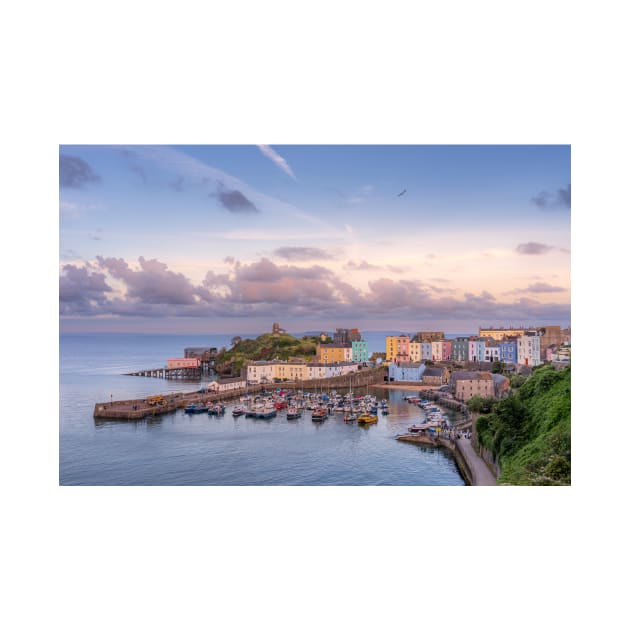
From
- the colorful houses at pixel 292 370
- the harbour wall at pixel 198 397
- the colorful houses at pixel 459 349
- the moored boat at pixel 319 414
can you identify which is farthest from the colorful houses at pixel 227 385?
the colorful houses at pixel 459 349

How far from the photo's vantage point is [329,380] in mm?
8461

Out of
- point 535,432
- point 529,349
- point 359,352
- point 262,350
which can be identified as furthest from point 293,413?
point 535,432

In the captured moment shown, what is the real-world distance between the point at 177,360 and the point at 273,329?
1.81 meters

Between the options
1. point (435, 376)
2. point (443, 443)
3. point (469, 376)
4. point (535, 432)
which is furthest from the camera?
point (435, 376)

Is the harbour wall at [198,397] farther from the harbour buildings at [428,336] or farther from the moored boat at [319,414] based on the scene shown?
the harbour buildings at [428,336]

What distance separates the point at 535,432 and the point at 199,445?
3336 mm

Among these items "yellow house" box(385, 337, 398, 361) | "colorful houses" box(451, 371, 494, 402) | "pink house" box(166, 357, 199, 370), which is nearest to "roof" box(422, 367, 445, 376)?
"colorful houses" box(451, 371, 494, 402)

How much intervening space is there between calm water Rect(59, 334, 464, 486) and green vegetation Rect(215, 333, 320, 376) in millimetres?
492

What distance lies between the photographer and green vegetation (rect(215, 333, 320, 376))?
266 inches

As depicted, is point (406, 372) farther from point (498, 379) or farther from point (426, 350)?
point (498, 379)

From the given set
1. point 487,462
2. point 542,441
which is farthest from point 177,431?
point 542,441

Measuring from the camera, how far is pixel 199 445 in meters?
5.48

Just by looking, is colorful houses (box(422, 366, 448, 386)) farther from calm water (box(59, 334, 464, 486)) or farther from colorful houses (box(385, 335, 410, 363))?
calm water (box(59, 334, 464, 486))
